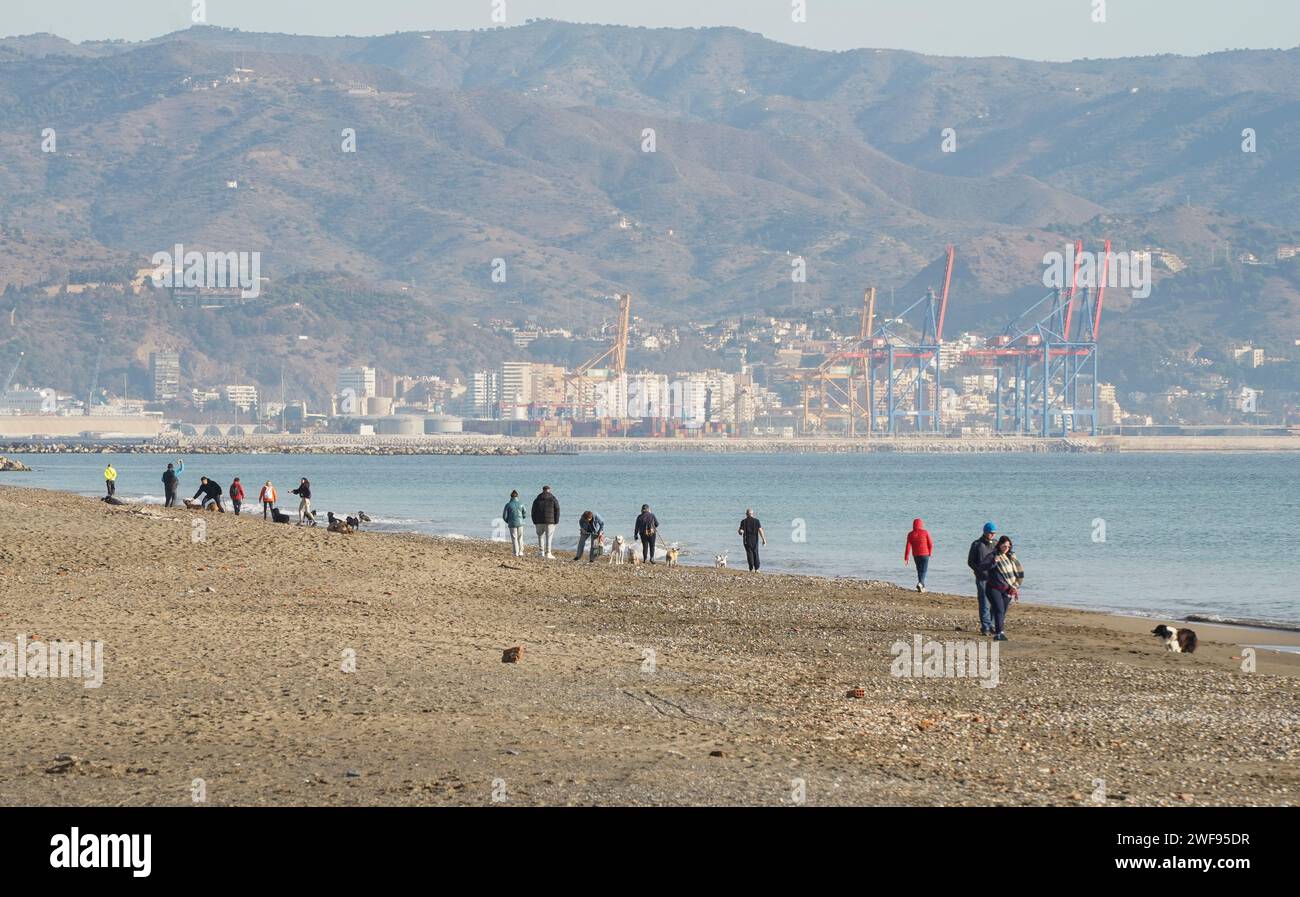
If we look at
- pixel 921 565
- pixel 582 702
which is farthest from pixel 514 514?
pixel 582 702

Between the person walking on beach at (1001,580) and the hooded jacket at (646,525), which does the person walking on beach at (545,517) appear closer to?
the hooded jacket at (646,525)

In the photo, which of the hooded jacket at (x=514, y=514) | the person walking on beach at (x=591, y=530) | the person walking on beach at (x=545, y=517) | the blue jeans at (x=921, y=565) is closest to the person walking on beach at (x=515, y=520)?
the hooded jacket at (x=514, y=514)

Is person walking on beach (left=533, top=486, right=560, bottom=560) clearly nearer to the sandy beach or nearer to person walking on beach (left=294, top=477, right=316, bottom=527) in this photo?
the sandy beach

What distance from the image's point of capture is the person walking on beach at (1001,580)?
18484 millimetres

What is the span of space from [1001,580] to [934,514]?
4681 centimetres

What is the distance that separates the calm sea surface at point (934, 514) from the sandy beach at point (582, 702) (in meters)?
9.45

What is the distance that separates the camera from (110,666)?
542 inches

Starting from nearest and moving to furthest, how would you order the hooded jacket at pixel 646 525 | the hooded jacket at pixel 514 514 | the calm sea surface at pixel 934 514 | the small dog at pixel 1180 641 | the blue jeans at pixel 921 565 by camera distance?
1. the small dog at pixel 1180 641
2. the blue jeans at pixel 921 565
3. the hooded jacket at pixel 514 514
4. the hooded jacket at pixel 646 525
5. the calm sea surface at pixel 934 514

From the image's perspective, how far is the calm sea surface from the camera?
3303cm

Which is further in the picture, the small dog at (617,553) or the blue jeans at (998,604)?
the small dog at (617,553)
